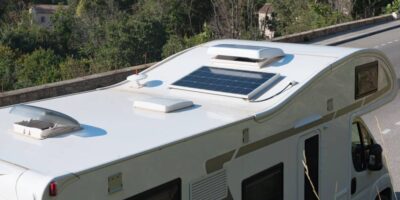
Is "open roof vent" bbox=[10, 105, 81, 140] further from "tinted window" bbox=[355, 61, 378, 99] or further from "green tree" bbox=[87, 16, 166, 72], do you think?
"green tree" bbox=[87, 16, 166, 72]

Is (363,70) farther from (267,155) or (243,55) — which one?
(267,155)

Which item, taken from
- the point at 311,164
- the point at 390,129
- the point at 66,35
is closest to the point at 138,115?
the point at 311,164

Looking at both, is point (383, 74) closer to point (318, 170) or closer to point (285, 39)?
point (318, 170)

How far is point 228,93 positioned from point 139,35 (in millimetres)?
38970

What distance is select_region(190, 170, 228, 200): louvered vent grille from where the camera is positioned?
386 cm

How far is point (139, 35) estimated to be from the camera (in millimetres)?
43344

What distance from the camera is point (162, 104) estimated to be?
444 cm

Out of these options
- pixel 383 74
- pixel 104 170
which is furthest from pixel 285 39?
pixel 104 170

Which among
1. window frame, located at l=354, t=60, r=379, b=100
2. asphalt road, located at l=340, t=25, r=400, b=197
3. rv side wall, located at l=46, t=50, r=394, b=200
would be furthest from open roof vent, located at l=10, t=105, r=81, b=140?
window frame, located at l=354, t=60, r=379, b=100

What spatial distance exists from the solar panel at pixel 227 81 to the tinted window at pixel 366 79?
0.95 m

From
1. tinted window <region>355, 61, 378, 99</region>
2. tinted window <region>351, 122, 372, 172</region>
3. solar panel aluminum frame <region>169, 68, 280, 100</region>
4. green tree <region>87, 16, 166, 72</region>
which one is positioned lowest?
green tree <region>87, 16, 166, 72</region>

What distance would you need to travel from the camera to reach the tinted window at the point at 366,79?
218 inches

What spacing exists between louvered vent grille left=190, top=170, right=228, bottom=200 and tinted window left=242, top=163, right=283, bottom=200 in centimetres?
25

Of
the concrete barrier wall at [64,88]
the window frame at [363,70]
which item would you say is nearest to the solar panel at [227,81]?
the window frame at [363,70]
